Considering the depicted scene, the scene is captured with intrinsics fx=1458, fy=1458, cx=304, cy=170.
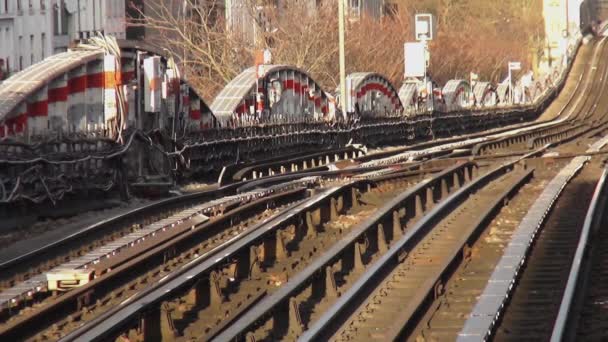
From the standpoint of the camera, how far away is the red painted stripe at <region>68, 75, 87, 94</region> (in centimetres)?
2703

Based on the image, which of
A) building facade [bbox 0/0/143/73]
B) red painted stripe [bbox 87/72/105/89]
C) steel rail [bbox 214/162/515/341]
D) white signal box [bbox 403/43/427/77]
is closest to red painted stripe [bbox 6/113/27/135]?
red painted stripe [bbox 87/72/105/89]

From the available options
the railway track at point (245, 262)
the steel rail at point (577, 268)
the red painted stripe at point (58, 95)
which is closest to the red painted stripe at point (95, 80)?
the red painted stripe at point (58, 95)

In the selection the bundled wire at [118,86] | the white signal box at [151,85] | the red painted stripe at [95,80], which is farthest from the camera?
the white signal box at [151,85]

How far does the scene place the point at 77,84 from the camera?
27172 mm

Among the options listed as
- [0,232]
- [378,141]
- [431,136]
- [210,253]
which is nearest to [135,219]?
[0,232]

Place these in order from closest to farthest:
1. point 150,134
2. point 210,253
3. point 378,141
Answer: point 210,253 → point 150,134 → point 378,141

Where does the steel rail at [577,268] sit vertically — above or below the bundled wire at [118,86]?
below

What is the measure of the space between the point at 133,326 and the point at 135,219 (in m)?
9.19

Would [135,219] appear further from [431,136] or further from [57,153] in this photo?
[431,136]

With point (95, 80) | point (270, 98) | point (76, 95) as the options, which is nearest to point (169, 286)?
point (76, 95)

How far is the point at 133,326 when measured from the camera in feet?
38.9

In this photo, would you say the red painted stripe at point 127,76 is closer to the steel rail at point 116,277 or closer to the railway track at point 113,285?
the steel rail at point 116,277

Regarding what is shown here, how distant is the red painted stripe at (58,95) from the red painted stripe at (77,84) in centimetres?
34

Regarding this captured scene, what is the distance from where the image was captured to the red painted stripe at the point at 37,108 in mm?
26000
